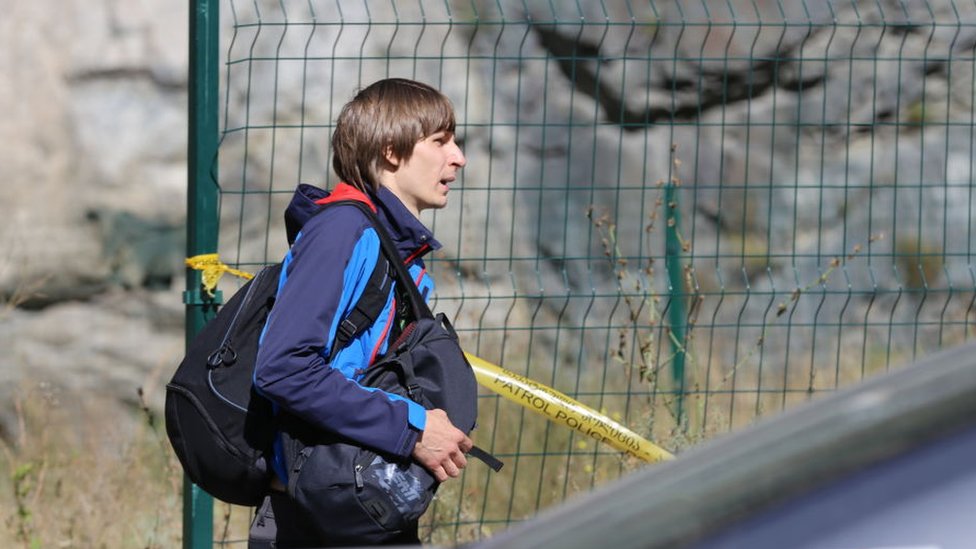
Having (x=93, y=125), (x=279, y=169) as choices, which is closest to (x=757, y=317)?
(x=279, y=169)

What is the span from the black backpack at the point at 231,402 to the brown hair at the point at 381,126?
150 millimetres

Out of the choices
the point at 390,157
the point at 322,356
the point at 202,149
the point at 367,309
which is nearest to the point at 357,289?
the point at 367,309

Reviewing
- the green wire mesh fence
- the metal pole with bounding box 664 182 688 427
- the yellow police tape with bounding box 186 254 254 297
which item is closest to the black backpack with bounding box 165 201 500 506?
the yellow police tape with bounding box 186 254 254 297

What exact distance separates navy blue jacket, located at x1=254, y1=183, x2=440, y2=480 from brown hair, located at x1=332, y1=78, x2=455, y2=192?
0.17 meters

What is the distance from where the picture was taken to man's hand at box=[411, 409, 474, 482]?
2.61 metres

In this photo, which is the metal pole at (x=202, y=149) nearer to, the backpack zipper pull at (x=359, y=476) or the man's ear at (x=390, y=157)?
the man's ear at (x=390, y=157)

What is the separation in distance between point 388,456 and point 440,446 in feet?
0.34

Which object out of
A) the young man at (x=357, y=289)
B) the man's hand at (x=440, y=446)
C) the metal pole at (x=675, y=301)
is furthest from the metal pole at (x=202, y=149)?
the metal pole at (x=675, y=301)

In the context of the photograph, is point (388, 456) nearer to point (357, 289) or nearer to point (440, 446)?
point (440, 446)

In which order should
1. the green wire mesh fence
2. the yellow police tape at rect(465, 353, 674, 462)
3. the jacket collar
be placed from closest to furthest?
the jacket collar < the yellow police tape at rect(465, 353, 674, 462) < the green wire mesh fence

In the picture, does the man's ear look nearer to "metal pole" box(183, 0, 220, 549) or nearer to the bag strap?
the bag strap

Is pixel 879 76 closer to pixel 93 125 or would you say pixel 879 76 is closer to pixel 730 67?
pixel 730 67

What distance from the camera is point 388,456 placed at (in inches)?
102

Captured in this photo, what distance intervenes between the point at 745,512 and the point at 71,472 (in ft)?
14.5
